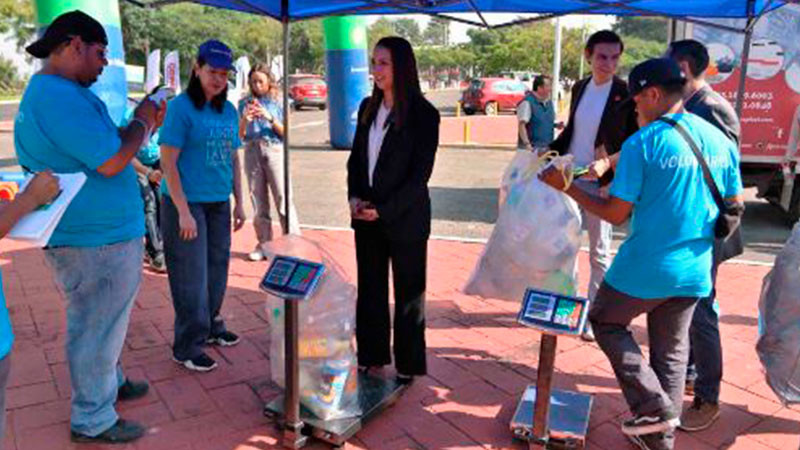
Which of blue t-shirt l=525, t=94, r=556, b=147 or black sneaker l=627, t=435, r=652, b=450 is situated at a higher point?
blue t-shirt l=525, t=94, r=556, b=147

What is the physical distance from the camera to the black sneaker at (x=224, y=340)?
379 cm

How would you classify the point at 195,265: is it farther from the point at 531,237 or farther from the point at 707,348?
the point at 707,348

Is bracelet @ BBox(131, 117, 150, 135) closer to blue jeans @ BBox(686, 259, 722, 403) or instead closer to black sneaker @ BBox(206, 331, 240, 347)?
black sneaker @ BBox(206, 331, 240, 347)

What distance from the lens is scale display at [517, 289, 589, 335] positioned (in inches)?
97.5

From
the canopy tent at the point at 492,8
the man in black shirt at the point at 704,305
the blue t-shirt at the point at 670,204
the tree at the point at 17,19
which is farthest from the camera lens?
the tree at the point at 17,19

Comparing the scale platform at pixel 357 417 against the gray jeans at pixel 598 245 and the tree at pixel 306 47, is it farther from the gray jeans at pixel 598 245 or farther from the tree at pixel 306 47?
the tree at pixel 306 47

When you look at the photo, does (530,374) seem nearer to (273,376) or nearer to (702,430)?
(702,430)

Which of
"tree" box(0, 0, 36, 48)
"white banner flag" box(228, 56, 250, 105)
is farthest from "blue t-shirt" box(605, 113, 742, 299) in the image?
"tree" box(0, 0, 36, 48)

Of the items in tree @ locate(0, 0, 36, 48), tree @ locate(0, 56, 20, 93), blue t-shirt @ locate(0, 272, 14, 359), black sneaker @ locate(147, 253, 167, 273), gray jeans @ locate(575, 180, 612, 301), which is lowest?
black sneaker @ locate(147, 253, 167, 273)

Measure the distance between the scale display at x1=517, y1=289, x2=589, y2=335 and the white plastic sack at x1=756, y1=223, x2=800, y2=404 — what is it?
83 cm

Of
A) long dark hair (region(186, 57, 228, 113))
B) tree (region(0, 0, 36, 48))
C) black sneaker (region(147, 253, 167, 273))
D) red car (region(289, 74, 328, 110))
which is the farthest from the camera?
tree (region(0, 0, 36, 48))

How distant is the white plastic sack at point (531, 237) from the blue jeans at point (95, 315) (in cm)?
217

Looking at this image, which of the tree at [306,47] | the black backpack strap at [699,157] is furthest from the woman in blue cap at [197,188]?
the tree at [306,47]

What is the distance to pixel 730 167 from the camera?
256 centimetres
